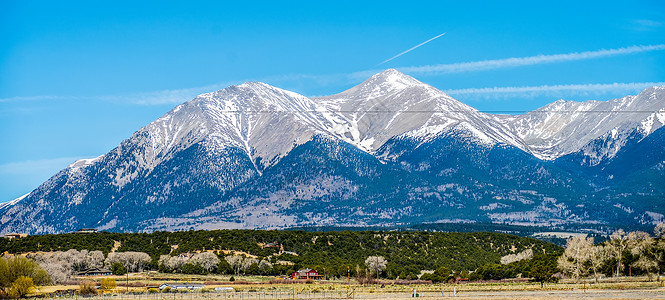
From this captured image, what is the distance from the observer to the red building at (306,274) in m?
156

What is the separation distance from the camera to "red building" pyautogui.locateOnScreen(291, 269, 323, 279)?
156375 mm

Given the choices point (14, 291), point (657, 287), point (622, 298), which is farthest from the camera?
point (14, 291)

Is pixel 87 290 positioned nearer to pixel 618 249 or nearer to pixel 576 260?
pixel 576 260

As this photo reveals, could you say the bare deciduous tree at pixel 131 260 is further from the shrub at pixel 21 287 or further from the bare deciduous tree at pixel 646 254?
the bare deciduous tree at pixel 646 254

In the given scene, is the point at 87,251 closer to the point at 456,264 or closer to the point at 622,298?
the point at 456,264

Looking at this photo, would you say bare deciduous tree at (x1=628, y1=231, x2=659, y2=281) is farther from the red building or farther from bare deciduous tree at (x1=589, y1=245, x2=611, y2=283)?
the red building

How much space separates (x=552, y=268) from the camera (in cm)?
13850

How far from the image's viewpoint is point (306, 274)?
518 ft

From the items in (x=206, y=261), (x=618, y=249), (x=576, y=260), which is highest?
(x=206, y=261)

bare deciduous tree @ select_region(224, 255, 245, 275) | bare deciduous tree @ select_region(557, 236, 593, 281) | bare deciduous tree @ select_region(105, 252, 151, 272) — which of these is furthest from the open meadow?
bare deciduous tree @ select_region(224, 255, 245, 275)

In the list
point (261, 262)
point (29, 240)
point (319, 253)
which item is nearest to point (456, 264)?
point (319, 253)

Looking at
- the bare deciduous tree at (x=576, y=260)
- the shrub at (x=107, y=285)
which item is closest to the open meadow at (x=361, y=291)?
the shrub at (x=107, y=285)

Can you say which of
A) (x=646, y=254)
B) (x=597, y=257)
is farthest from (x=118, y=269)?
(x=646, y=254)

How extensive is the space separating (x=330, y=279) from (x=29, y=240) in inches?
2945
